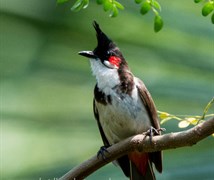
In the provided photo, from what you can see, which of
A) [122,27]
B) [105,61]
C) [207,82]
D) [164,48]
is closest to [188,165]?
[207,82]

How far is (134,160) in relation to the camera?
3.18 m

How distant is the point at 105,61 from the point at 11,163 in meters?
0.78

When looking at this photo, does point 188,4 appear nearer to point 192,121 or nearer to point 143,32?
point 143,32

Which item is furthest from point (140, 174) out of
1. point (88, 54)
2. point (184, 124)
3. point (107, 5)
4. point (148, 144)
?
point (107, 5)

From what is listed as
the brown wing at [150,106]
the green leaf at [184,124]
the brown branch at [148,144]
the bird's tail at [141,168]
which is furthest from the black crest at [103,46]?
the green leaf at [184,124]

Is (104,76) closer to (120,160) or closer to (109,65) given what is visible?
(109,65)

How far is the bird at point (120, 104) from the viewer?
3037 mm

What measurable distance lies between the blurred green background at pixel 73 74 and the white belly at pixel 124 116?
0.31ft

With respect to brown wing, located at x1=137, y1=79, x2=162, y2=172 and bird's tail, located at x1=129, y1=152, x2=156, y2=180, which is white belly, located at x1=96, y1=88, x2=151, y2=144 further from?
bird's tail, located at x1=129, y1=152, x2=156, y2=180

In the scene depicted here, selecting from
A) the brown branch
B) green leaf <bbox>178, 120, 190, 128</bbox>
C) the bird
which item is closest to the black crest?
the bird

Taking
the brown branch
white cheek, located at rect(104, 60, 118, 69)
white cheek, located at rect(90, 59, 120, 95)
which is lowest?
the brown branch

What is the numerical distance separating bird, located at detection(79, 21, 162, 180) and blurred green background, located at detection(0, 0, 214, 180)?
6cm

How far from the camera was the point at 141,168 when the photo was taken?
10.3 ft

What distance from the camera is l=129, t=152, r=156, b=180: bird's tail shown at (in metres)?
3.13
